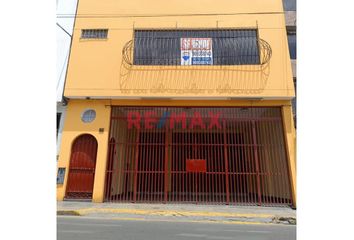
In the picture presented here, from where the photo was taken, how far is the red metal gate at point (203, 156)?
10.3 meters

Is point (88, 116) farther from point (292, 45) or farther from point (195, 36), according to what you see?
point (292, 45)

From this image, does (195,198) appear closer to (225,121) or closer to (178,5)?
(225,121)

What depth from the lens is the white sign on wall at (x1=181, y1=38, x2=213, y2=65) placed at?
35.3ft

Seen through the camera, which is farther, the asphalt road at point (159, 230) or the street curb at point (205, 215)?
the street curb at point (205, 215)

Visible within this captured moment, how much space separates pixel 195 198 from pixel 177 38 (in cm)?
620

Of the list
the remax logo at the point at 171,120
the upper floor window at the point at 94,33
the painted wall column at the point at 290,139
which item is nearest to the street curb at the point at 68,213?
the remax logo at the point at 171,120

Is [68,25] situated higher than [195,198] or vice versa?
[68,25]

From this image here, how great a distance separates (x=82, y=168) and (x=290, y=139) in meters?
7.55

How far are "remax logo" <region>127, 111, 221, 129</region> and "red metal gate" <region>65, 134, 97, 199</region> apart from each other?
175cm

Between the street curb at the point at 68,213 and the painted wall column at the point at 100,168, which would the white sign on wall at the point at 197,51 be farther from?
the street curb at the point at 68,213

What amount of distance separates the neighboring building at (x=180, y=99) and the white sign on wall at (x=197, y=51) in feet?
0.13

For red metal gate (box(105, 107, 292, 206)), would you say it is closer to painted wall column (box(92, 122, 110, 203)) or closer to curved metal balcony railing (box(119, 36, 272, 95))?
painted wall column (box(92, 122, 110, 203))

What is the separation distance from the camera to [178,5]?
37.8 feet

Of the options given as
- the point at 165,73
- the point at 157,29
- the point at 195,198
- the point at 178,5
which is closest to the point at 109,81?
the point at 165,73
